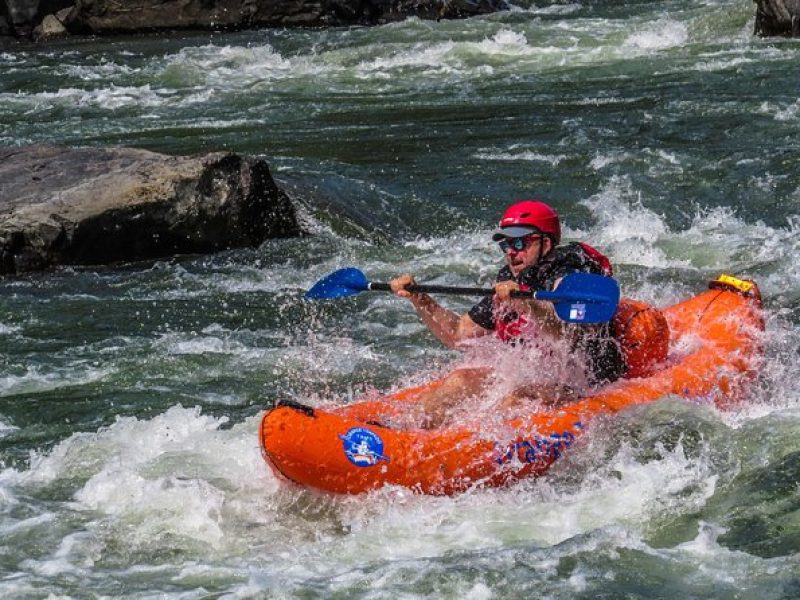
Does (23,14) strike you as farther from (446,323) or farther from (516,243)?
(516,243)

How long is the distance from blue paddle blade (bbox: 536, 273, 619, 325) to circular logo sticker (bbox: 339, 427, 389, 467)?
0.96m

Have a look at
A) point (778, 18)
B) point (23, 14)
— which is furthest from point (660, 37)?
point (23, 14)

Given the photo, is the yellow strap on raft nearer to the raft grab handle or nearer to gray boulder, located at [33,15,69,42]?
the raft grab handle

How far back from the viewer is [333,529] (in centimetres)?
539

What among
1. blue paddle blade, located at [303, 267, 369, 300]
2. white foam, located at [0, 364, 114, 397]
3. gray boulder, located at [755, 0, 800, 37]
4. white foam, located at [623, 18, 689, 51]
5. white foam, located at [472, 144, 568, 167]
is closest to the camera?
blue paddle blade, located at [303, 267, 369, 300]

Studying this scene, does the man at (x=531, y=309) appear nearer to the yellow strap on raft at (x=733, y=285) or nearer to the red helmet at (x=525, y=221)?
the red helmet at (x=525, y=221)

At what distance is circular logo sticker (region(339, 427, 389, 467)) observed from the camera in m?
5.47

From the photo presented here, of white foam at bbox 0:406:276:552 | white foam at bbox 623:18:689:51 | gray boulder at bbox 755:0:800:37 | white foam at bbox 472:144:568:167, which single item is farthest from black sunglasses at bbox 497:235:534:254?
white foam at bbox 623:18:689:51

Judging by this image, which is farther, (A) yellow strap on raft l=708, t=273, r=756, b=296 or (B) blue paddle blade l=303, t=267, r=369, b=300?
(A) yellow strap on raft l=708, t=273, r=756, b=296

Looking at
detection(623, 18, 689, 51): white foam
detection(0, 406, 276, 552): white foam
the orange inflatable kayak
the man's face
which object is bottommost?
detection(0, 406, 276, 552): white foam

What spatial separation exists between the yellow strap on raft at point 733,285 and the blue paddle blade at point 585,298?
146cm

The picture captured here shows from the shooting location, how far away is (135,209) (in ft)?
29.7

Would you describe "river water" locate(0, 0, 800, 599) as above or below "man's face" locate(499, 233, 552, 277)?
below

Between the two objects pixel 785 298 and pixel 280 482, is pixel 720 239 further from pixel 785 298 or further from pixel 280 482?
pixel 280 482
